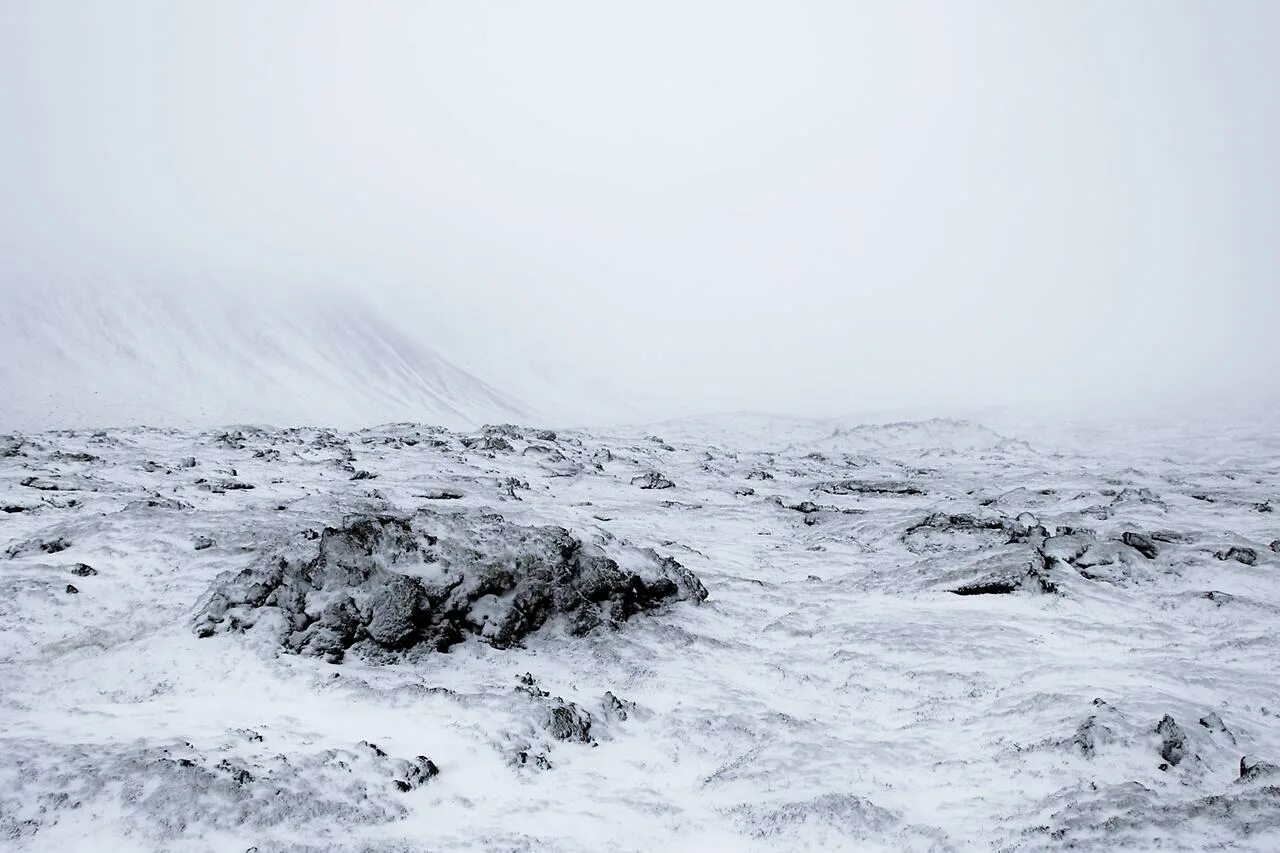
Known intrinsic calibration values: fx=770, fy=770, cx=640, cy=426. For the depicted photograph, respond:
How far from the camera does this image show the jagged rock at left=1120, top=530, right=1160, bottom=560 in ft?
82.4

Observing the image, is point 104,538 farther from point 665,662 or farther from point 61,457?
point 61,457

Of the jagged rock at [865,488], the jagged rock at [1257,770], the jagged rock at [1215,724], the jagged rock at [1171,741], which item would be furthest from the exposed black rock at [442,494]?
the jagged rock at [1257,770]

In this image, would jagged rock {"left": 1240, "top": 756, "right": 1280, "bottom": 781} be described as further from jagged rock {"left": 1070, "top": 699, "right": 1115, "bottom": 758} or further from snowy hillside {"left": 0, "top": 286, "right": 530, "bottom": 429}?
snowy hillside {"left": 0, "top": 286, "right": 530, "bottom": 429}

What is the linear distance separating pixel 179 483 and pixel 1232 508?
4658cm

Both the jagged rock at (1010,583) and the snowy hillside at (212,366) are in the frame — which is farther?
the snowy hillside at (212,366)

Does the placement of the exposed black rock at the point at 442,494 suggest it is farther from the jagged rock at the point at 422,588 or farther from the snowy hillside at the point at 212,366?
the snowy hillside at the point at 212,366

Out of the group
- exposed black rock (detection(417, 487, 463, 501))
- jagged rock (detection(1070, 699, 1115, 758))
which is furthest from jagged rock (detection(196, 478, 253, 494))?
jagged rock (detection(1070, 699, 1115, 758))

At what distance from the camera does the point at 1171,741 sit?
41.5ft

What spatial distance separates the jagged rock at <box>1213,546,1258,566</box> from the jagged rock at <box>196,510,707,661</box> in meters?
18.9

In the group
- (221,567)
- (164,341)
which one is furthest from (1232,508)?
(164,341)

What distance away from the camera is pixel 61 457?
105 feet

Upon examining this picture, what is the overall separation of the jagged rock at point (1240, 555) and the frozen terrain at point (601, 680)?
0.11 m

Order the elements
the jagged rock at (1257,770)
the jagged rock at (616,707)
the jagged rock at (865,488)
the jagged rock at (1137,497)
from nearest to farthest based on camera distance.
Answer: the jagged rock at (1257,770)
the jagged rock at (616,707)
the jagged rock at (1137,497)
the jagged rock at (865,488)

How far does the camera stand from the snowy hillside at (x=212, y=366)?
72.4m
